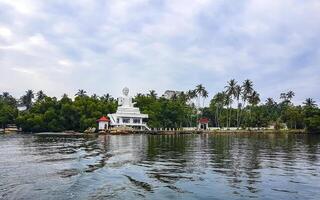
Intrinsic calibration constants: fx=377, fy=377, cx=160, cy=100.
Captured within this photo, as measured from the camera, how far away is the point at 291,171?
24.1 meters

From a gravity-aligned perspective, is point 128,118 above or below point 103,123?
above

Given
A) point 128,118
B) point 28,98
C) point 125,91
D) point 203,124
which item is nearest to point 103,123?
point 128,118

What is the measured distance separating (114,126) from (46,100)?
25686mm

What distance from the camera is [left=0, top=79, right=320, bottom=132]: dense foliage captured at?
111 metres

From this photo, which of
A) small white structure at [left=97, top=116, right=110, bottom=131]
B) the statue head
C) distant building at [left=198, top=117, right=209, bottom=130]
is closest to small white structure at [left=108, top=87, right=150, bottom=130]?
small white structure at [left=97, top=116, right=110, bottom=131]

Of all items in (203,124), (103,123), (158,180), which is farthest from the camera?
(203,124)

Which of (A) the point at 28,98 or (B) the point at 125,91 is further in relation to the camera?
(A) the point at 28,98

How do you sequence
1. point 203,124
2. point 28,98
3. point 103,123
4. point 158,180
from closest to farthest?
point 158,180
point 103,123
point 203,124
point 28,98

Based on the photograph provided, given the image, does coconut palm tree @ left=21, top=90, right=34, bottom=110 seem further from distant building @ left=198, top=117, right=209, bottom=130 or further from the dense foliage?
distant building @ left=198, top=117, right=209, bottom=130

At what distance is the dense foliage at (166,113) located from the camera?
111m

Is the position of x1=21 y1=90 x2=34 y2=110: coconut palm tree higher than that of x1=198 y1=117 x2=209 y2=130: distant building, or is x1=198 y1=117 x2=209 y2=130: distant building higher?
x1=21 y1=90 x2=34 y2=110: coconut palm tree

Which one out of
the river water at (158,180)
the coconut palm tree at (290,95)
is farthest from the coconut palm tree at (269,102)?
the river water at (158,180)

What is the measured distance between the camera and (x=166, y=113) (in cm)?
11450

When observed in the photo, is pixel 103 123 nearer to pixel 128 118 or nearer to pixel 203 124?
pixel 128 118
